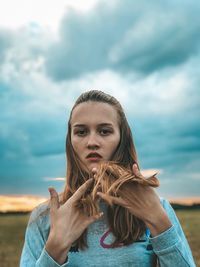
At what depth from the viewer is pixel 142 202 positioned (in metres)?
2.95

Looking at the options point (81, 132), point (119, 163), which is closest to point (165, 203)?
point (119, 163)

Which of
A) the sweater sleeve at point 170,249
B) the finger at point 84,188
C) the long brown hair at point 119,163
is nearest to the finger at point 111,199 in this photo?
the finger at point 84,188

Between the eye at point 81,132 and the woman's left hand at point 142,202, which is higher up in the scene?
the eye at point 81,132

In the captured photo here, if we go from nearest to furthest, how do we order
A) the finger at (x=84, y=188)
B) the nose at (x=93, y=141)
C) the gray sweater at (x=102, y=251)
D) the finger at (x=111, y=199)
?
the finger at (x=111, y=199), the finger at (x=84, y=188), the gray sweater at (x=102, y=251), the nose at (x=93, y=141)

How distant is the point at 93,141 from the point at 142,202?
24.2 inches

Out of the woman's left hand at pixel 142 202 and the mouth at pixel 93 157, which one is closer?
the woman's left hand at pixel 142 202

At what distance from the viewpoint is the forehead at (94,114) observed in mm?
3396

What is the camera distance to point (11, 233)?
19891mm

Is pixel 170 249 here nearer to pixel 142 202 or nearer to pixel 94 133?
pixel 142 202

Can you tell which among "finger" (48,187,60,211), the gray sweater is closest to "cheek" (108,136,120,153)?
the gray sweater

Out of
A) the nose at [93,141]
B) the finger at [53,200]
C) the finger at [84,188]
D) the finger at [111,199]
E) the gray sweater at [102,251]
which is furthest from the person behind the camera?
the nose at [93,141]

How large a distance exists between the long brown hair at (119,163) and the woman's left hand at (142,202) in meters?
0.39

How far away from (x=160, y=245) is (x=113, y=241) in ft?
1.37

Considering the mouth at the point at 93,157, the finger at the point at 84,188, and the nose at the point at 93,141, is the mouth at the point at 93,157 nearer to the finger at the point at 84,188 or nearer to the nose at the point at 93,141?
the nose at the point at 93,141
